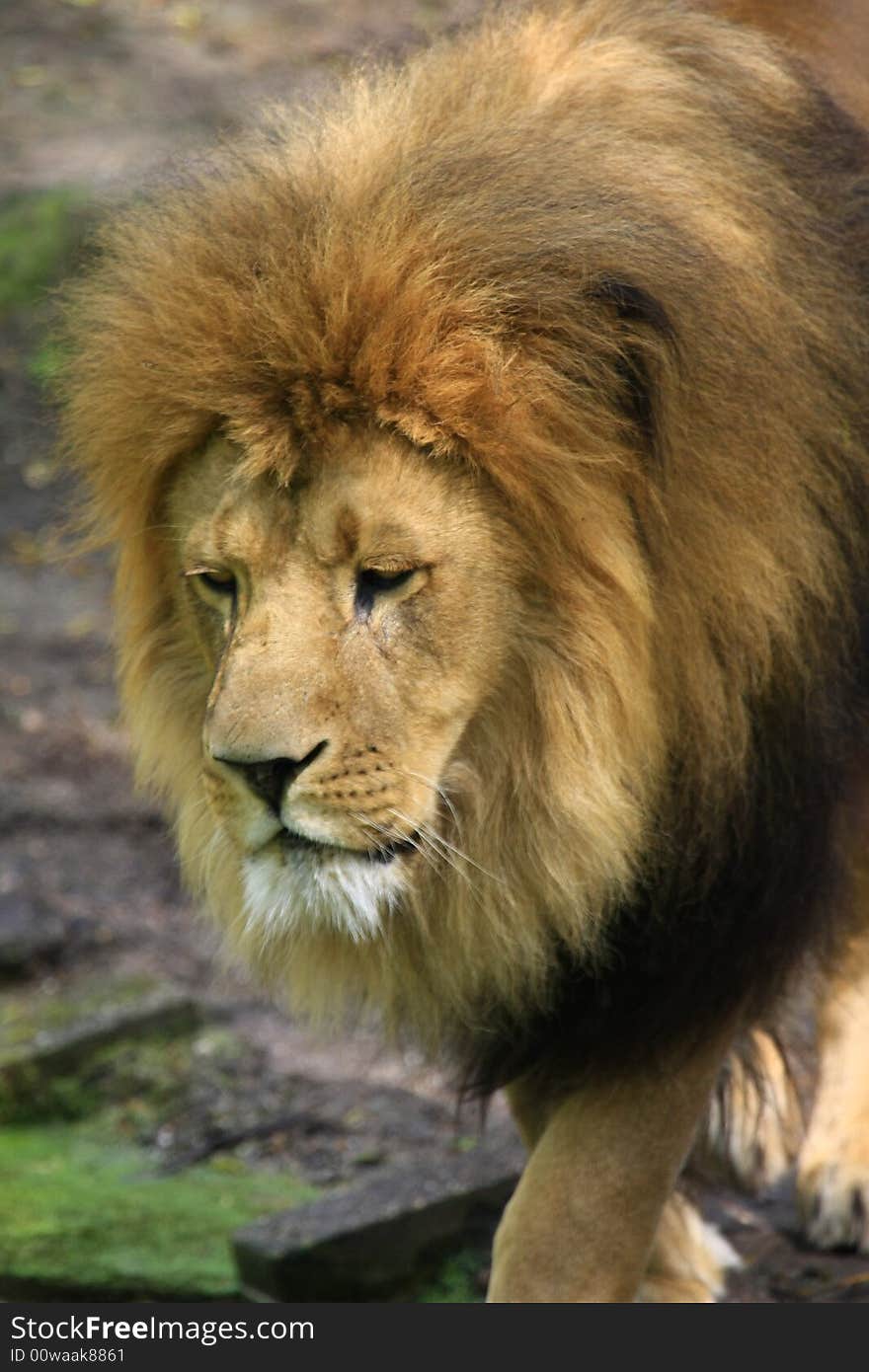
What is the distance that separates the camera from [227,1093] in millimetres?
4477

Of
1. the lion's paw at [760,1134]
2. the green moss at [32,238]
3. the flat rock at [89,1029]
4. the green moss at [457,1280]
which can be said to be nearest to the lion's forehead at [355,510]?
the lion's paw at [760,1134]

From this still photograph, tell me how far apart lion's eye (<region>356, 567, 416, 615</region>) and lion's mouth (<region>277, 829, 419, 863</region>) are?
293mm

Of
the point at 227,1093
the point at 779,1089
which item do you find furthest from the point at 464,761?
the point at 227,1093

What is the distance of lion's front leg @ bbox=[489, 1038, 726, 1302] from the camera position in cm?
292

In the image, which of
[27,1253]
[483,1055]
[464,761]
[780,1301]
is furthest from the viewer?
[27,1253]

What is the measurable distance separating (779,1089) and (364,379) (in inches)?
73.0

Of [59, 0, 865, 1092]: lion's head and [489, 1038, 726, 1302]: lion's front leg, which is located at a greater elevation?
[59, 0, 865, 1092]: lion's head

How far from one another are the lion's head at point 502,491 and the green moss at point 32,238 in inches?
223

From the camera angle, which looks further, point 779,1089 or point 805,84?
point 779,1089

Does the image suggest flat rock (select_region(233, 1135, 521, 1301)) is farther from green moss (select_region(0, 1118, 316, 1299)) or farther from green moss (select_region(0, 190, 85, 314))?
green moss (select_region(0, 190, 85, 314))

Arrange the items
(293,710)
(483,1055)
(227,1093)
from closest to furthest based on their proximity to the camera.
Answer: (293,710) < (483,1055) < (227,1093)

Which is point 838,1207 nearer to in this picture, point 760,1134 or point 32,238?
point 760,1134

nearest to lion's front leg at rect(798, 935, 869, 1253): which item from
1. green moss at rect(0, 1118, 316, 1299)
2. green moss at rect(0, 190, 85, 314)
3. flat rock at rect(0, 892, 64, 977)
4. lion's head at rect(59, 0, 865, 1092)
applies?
lion's head at rect(59, 0, 865, 1092)

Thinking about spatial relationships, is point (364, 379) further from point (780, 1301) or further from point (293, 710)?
point (780, 1301)
